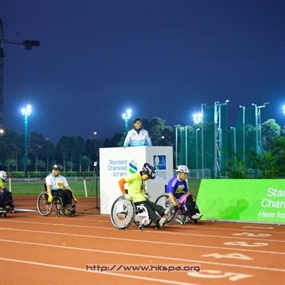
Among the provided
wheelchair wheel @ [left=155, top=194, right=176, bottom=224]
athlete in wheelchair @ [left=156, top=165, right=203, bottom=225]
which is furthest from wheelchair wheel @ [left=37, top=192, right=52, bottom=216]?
athlete in wheelchair @ [left=156, top=165, right=203, bottom=225]

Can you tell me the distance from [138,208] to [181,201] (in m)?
1.43

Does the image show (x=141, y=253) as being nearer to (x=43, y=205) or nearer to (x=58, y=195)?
(x=58, y=195)

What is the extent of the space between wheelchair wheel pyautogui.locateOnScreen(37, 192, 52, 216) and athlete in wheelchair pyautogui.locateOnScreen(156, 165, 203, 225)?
13.0 feet

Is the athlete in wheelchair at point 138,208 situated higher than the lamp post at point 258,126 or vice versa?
the lamp post at point 258,126

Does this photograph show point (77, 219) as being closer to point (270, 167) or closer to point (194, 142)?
point (270, 167)

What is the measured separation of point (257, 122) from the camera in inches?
1517

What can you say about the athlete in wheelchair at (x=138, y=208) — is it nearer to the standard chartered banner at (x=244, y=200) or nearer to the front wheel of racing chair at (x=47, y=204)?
the standard chartered banner at (x=244, y=200)

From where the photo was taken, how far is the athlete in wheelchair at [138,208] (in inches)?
505

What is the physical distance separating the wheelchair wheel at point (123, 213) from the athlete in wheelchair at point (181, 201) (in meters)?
1.18

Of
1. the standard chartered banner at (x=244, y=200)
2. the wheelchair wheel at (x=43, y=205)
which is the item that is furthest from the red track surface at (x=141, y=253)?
the wheelchair wheel at (x=43, y=205)

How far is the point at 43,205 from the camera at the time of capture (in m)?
17.9

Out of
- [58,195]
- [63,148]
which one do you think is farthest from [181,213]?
[63,148]

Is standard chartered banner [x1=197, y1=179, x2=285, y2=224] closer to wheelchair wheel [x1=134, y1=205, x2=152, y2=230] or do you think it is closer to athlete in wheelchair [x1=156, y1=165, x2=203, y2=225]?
athlete in wheelchair [x1=156, y1=165, x2=203, y2=225]

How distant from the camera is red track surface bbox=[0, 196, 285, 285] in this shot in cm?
734
